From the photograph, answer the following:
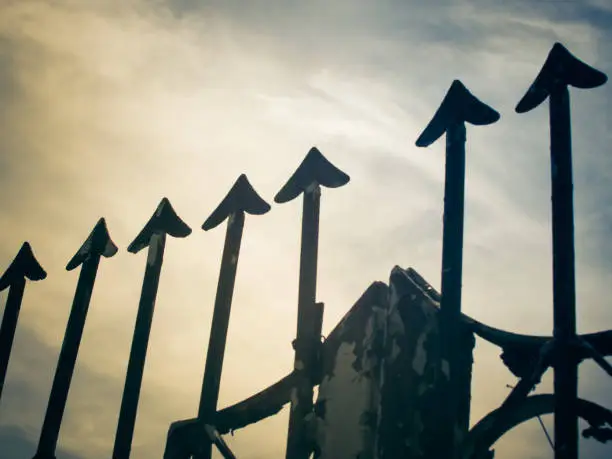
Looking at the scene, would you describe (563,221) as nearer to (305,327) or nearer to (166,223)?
(305,327)

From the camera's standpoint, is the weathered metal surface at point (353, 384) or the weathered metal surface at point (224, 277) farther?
the weathered metal surface at point (224, 277)

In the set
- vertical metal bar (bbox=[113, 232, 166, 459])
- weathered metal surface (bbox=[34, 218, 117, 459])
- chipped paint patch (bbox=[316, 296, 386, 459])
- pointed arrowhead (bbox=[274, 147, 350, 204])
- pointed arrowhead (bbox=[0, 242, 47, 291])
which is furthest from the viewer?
pointed arrowhead (bbox=[0, 242, 47, 291])

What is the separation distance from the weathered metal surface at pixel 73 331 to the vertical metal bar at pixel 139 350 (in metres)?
0.79

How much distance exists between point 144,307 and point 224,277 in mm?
955

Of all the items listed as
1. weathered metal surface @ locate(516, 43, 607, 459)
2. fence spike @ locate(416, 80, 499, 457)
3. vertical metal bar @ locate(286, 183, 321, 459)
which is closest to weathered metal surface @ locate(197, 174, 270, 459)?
vertical metal bar @ locate(286, 183, 321, 459)

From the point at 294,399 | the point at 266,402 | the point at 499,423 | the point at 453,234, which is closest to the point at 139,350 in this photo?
the point at 266,402

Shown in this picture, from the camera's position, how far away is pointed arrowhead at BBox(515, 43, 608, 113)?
14.6ft

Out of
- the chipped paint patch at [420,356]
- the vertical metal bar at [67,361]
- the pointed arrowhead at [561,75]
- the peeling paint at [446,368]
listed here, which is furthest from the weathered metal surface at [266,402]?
the pointed arrowhead at [561,75]

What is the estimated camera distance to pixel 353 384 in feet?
16.4

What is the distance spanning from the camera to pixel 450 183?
4770 millimetres

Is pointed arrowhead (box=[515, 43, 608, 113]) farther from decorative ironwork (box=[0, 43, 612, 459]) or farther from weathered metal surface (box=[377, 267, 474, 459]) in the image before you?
weathered metal surface (box=[377, 267, 474, 459])

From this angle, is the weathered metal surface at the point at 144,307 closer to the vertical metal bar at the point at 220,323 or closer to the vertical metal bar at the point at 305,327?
the vertical metal bar at the point at 220,323

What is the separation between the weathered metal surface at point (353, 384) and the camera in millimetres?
4852

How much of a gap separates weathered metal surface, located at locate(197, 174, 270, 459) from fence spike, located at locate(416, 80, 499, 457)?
1992 millimetres
